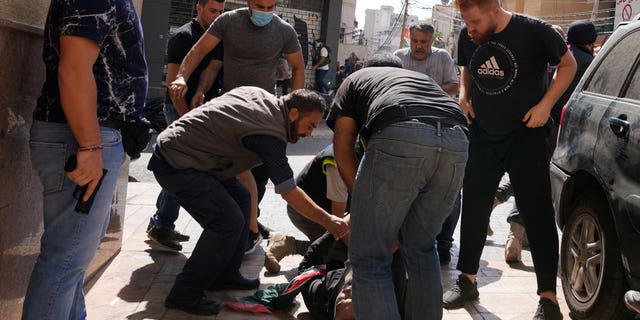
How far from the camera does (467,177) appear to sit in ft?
13.2

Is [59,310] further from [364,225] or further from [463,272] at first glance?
[463,272]

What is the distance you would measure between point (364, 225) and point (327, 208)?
1.61 m

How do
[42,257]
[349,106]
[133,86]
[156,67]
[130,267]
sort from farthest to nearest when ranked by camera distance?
[156,67] < [130,267] < [349,106] < [133,86] < [42,257]

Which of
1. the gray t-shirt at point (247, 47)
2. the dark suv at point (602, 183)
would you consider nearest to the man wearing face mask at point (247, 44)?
the gray t-shirt at point (247, 47)

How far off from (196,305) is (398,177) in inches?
59.3

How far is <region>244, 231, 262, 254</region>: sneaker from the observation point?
4.82 m

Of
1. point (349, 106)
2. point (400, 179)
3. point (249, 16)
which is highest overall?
point (249, 16)

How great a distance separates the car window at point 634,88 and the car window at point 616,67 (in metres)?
0.11

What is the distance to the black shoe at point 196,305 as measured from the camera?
3.62 meters

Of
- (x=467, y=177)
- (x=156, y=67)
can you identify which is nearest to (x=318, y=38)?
(x=156, y=67)

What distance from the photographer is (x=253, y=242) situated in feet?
16.0

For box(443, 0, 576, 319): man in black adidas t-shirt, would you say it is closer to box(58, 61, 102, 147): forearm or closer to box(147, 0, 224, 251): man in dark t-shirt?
box(147, 0, 224, 251): man in dark t-shirt

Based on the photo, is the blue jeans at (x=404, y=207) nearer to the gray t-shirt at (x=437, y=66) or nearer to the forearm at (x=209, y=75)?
the forearm at (x=209, y=75)

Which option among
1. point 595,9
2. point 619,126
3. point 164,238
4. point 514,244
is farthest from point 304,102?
point 595,9
